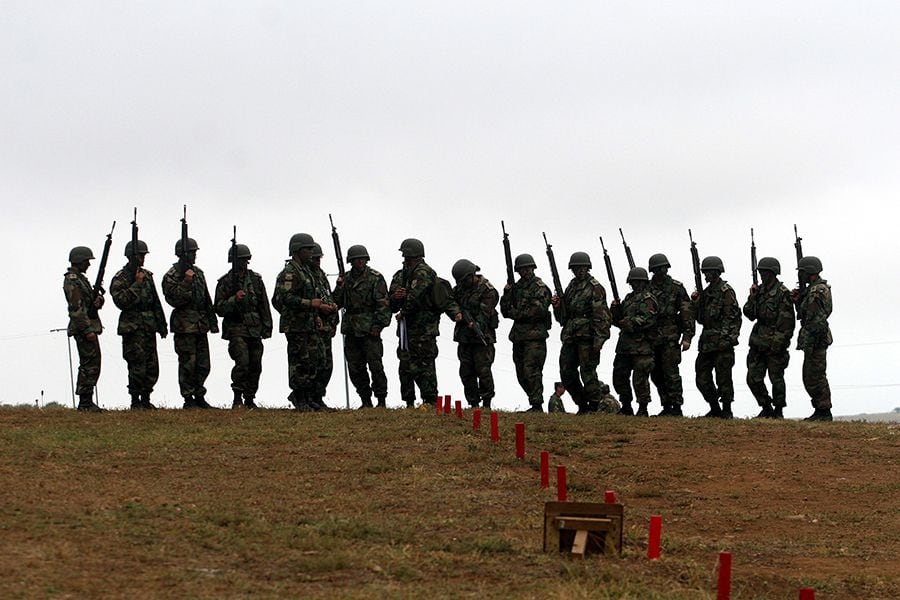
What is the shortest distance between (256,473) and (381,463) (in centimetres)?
167

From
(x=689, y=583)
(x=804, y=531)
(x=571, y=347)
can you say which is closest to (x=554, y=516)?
(x=689, y=583)

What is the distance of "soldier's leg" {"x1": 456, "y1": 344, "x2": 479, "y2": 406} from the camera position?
88.0ft

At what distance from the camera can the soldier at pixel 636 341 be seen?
26750mm

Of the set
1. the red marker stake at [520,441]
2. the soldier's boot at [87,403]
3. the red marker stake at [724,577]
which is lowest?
the red marker stake at [724,577]

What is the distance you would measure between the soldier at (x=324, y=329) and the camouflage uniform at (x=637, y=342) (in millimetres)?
5319

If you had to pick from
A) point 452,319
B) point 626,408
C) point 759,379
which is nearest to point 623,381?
point 626,408

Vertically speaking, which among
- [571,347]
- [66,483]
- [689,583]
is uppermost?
[571,347]

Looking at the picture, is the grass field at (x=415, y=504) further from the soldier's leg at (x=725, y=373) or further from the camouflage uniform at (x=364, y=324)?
the soldier's leg at (x=725, y=373)

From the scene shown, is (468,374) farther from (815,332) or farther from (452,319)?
(815,332)

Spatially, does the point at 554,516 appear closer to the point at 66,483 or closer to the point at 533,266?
the point at 66,483

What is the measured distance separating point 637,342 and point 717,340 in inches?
58.0

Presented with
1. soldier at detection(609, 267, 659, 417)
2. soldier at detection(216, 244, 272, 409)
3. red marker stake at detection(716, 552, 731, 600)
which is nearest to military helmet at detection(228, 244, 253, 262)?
soldier at detection(216, 244, 272, 409)

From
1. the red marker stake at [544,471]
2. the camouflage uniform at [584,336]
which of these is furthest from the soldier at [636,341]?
the red marker stake at [544,471]

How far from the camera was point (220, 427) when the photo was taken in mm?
22344
